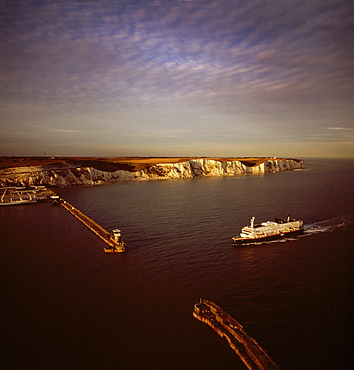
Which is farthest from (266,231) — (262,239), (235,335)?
(235,335)

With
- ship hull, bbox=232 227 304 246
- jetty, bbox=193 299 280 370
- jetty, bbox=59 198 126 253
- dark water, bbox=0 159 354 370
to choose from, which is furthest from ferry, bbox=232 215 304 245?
jetty, bbox=193 299 280 370

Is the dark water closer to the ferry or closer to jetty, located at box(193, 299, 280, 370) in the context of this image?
jetty, located at box(193, 299, 280, 370)

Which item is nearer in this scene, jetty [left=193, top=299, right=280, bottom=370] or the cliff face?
jetty [left=193, top=299, right=280, bottom=370]

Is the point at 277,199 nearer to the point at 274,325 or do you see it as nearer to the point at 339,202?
the point at 339,202

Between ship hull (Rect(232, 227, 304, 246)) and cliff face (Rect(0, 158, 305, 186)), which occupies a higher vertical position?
cliff face (Rect(0, 158, 305, 186))

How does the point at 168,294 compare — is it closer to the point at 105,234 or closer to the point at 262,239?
the point at 262,239

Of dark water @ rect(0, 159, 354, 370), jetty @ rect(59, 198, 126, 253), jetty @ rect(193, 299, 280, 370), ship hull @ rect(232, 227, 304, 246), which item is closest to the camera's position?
jetty @ rect(193, 299, 280, 370)

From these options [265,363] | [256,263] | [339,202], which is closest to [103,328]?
[265,363]
